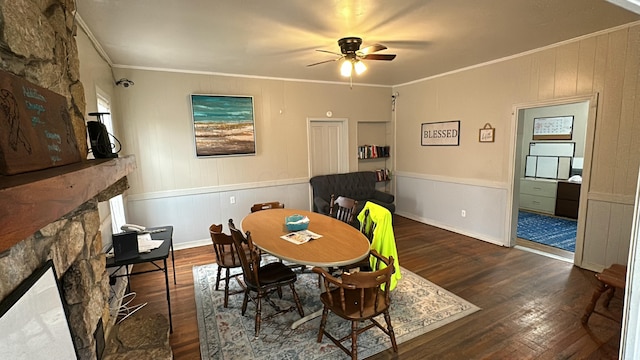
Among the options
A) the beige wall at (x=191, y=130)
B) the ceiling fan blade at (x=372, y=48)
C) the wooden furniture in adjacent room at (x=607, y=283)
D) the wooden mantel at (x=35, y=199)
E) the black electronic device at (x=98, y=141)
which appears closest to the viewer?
the wooden mantel at (x=35, y=199)

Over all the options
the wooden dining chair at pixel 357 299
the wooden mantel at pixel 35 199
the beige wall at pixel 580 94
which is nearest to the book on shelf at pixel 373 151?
the beige wall at pixel 580 94

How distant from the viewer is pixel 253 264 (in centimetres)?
229

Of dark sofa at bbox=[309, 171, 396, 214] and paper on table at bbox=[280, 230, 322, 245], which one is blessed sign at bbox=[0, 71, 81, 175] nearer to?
paper on table at bbox=[280, 230, 322, 245]

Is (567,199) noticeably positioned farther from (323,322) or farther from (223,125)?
(223,125)

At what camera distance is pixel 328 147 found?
552 centimetres

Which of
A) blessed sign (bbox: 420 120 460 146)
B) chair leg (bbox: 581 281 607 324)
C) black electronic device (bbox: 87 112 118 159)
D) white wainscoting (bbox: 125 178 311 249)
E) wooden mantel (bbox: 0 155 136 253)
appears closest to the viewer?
wooden mantel (bbox: 0 155 136 253)

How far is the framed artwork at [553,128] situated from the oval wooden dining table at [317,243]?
5526 mm

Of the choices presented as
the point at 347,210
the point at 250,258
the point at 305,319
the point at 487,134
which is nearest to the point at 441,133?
the point at 487,134

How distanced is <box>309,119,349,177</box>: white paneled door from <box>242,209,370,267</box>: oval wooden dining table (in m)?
2.35

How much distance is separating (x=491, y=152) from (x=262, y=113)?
3.57 metres

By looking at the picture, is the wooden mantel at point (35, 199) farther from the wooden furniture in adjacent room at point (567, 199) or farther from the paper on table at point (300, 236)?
the wooden furniture in adjacent room at point (567, 199)

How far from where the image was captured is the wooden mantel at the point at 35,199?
560 millimetres

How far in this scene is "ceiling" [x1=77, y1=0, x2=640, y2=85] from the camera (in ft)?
7.55

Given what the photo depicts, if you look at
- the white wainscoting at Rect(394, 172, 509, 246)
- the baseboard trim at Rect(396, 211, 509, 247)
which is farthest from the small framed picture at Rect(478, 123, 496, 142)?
the baseboard trim at Rect(396, 211, 509, 247)
